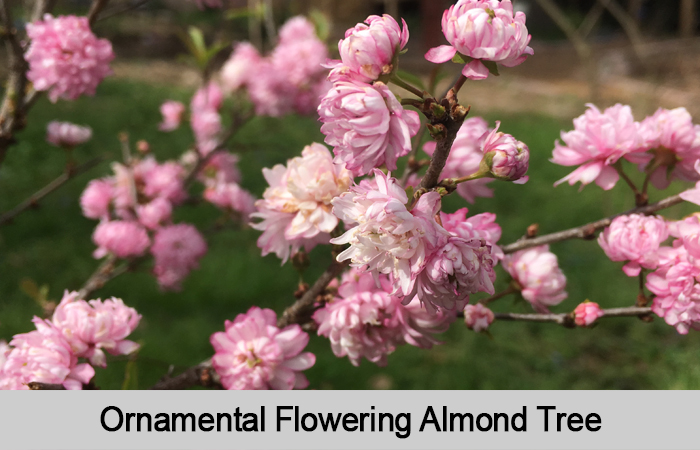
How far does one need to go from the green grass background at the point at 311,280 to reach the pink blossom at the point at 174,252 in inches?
2.9

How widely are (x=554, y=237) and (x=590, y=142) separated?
0.16 metres

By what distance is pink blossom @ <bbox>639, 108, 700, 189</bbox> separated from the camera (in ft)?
2.71

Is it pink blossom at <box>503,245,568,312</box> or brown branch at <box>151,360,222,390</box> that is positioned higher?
pink blossom at <box>503,245,568,312</box>

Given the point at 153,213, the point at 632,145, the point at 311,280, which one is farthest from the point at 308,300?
the point at 311,280

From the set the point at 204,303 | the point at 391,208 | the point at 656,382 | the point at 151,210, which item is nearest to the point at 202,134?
the point at 151,210

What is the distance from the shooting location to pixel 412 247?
1.92 ft

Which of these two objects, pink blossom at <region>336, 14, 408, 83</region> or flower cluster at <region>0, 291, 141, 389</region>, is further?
flower cluster at <region>0, 291, 141, 389</region>

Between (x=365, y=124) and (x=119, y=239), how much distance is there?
1092 millimetres

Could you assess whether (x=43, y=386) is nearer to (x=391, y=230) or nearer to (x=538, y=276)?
(x=391, y=230)

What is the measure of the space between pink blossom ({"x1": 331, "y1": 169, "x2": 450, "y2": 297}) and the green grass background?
130 centimetres

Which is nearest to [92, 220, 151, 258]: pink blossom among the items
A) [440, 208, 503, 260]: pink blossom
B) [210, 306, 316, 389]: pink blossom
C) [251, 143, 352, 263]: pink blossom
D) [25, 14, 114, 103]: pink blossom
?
[25, 14, 114, 103]: pink blossom

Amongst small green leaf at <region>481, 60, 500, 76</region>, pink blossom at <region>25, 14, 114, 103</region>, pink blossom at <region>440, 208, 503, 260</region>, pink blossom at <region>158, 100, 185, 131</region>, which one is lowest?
pink blossom at <region>440, 208, 503, 260</region>

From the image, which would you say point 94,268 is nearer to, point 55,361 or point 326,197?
point 55,361

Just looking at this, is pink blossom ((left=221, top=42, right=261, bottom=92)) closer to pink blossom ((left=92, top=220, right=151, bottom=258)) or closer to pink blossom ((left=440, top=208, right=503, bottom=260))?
pink blossom ((left=92, top=220, right=151, bottom=258))
